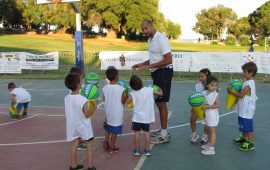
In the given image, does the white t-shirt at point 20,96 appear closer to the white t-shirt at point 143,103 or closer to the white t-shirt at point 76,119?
the white t-shirt at point 143,103

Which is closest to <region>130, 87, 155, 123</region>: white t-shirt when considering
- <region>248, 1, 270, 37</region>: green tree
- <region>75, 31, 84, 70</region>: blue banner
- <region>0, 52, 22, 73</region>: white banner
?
<region>75, 31, 84, 70</region>: blue banner

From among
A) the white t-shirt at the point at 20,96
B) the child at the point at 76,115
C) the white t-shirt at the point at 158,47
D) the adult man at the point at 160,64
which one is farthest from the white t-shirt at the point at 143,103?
the white t-shirt at the point at 20,96

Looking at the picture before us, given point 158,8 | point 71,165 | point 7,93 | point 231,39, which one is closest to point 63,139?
point 71,165

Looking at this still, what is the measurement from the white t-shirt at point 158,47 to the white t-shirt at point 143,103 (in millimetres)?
819

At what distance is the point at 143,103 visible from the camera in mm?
5859

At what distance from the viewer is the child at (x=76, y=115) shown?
16.3ft

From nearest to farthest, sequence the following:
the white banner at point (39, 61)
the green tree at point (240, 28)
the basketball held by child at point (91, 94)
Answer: the basketball held by child at point (91, 94)
the white banner at point (39, 61)
the green tree at point (240, 28)

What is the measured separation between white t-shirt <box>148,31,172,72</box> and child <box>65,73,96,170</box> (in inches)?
73.8

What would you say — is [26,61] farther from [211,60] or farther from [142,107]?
[142,107]

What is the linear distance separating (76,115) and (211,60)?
45.8ft

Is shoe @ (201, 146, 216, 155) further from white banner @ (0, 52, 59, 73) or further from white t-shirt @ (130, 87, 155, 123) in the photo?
white banner @ (0, 52, 59, 73)

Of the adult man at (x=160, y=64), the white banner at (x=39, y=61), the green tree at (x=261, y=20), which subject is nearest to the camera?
the adult man at (x=160, y=64)

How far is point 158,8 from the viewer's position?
Answer: 62594 mm

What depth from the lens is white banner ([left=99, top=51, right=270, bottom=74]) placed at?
17438mm
